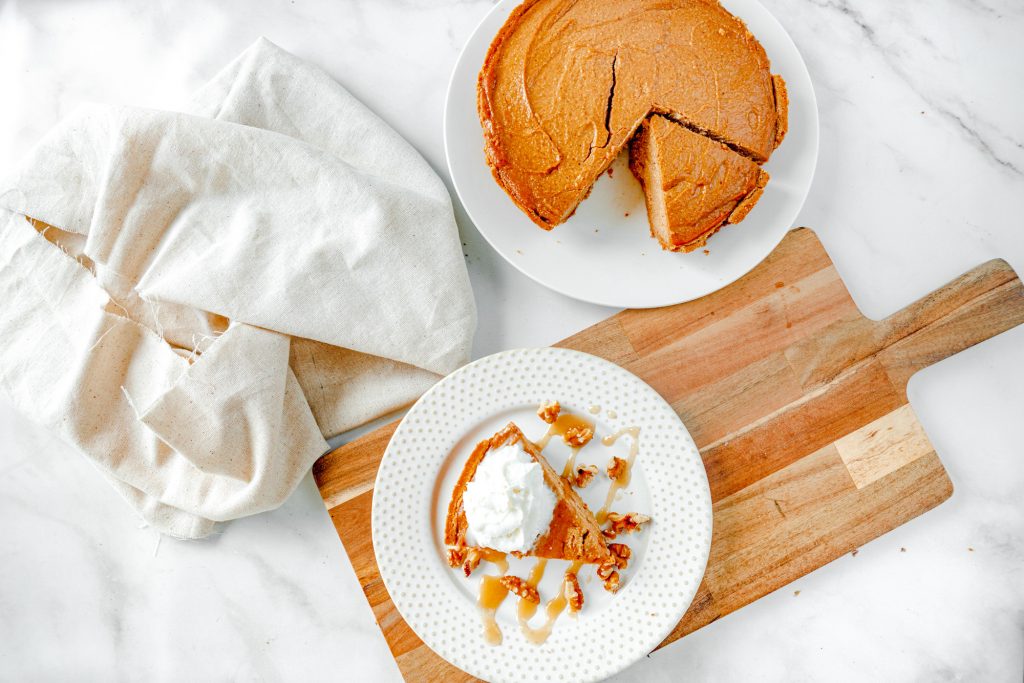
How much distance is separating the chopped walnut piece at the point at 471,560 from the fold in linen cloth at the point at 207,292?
565 mm

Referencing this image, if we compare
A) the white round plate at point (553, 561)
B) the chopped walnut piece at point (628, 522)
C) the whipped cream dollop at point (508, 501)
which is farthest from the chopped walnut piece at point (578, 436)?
the chopped walnut piece at point (628, 522)

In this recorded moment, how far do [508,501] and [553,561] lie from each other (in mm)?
339

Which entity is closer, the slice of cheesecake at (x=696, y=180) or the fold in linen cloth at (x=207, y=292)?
the slice of cheesecake at (x=696, y=180)

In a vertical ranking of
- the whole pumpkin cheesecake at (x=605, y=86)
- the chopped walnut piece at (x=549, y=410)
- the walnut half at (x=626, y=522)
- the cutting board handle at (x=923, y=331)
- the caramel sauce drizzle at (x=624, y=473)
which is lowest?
the walnut half at (x=626, y=522)

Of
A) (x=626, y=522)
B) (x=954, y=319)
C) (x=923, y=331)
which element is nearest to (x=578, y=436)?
(x=626, y=522)

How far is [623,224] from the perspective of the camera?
267cm

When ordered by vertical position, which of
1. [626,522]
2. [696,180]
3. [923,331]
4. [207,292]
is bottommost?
[626,522]

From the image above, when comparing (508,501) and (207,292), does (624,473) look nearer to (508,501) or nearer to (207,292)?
(508,501)

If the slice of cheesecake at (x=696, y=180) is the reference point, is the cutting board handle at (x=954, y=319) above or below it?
below

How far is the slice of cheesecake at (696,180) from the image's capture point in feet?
7.77

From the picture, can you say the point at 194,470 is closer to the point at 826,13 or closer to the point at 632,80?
the point at 632,80

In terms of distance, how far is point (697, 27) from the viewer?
7.78 ft

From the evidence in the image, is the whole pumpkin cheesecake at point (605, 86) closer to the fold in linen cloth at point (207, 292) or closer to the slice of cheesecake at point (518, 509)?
the fold in linen cloth at point (207, 292)

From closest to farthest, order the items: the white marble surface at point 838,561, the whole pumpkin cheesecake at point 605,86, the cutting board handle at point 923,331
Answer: the whole pumpkin cheesecake at point 605,86 → the cutting board handle at point 923,331 → the white marble surface at point 838,561
